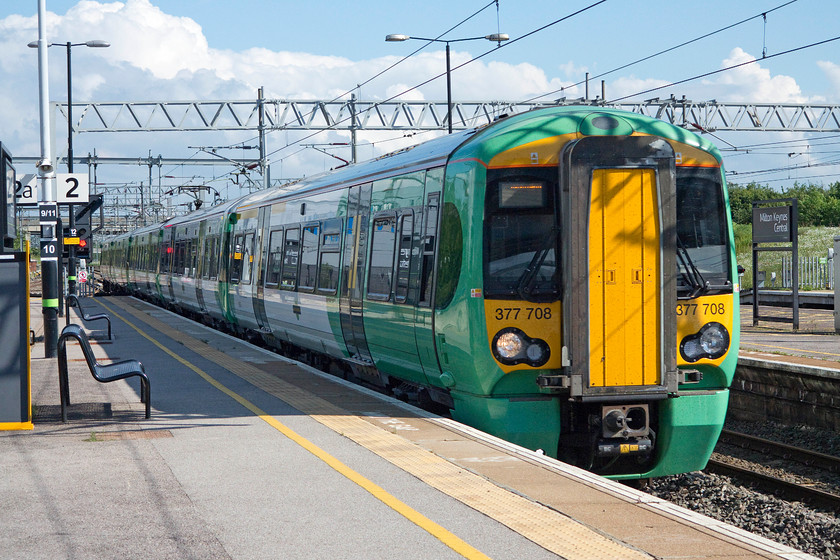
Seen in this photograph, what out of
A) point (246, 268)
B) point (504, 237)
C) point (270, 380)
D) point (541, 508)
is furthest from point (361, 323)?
point (246, 268)

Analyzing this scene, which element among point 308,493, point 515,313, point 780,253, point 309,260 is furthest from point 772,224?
point 780,253

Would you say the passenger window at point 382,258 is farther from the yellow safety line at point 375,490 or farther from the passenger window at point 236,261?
the passenger window at point 236,261

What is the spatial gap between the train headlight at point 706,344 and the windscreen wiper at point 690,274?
0.31m

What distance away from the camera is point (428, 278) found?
9898mm

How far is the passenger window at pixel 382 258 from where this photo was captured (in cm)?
1109

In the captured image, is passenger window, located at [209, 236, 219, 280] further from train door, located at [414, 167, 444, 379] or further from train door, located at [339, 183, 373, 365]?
train door, located at [414, 167, 444, 379]

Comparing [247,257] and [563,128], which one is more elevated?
[563,128]

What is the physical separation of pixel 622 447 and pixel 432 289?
2.37 metres

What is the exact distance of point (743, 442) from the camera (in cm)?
1265

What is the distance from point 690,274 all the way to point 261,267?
35.4ft

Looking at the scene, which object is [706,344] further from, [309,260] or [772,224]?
[772,224]

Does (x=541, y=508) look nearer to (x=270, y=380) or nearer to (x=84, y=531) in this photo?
(x=84, y=531)

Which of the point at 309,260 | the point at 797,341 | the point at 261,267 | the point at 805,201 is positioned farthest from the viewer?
the point at 805,201

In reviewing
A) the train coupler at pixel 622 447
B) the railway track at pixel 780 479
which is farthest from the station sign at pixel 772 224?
the train coupler at pixel 622 447
